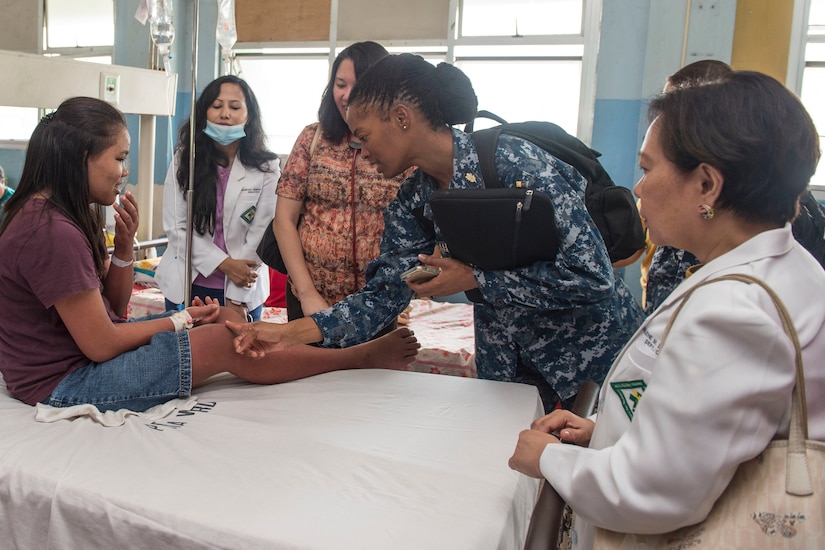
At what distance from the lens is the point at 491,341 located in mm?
1874

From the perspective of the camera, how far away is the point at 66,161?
1836 millimetres

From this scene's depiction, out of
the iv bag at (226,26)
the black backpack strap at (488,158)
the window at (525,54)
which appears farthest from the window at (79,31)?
the black backpack strap at (488,158)

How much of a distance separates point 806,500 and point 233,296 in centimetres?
235

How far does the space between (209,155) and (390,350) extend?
4.10ft

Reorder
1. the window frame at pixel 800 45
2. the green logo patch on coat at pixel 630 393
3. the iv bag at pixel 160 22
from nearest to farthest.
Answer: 1. the green logo patch on coat at pixel 630 393
2. the iv bag at pixel 160 22
3. the window frame at pixel 800 45

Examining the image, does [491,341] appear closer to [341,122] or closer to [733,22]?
[341,122]

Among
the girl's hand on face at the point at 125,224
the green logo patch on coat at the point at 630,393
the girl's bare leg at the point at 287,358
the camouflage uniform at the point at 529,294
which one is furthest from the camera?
the girl's hand on face at the point at 125,224

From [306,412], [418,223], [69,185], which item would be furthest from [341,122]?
[306,412]

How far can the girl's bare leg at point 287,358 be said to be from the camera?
195cm

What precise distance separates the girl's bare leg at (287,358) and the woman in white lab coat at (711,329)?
48.0 inches

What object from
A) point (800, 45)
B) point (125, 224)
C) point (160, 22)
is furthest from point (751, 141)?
point (800, 45)

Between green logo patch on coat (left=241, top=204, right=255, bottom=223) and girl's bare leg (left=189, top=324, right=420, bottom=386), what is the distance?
0.94 m

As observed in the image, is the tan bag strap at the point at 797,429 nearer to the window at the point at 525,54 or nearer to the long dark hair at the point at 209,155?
the long dark hair at the point at 209,155

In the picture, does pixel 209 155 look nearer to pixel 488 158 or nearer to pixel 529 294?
pixel 488 158
